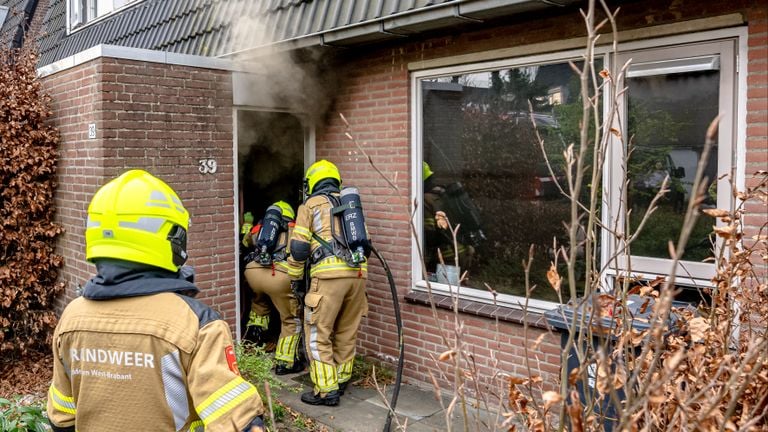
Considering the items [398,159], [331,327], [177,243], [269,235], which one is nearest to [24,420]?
[331,327]

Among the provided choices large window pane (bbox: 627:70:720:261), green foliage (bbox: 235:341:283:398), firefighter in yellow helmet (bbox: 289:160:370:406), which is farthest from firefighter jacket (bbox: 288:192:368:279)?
large window pane (bbox: 627:70:720:261)

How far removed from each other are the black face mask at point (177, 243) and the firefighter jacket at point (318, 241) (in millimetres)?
3117

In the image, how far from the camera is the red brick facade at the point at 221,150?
18.4ft

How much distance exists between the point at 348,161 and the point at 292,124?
126 cm

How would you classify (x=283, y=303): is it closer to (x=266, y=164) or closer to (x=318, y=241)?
(x=318, y=241)

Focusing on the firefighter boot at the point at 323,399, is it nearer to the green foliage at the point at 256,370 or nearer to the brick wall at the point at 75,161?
the green foliage at the point at 256,370

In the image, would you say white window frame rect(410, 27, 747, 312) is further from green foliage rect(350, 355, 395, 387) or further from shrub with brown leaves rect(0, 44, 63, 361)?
shrub with brown leaves rect(0, 44, 63, 361)

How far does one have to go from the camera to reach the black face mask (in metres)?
2.29

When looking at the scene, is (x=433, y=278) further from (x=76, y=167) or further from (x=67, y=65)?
(x=67, y=65)

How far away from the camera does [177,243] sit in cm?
231

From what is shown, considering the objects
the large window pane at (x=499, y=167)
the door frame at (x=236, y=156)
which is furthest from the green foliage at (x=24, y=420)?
the large window pane at (x=499, y=167)

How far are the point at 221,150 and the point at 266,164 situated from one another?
5.96 ft

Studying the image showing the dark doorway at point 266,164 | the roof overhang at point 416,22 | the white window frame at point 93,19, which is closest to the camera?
the roof overhang at point 416,22

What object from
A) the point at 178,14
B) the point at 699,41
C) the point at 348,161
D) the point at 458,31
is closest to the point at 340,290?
the point at 348,161
